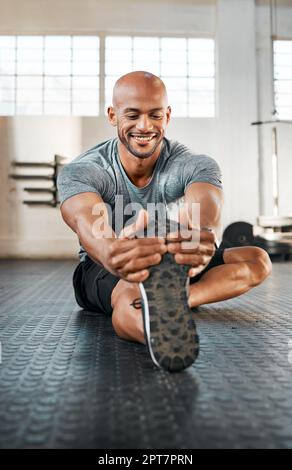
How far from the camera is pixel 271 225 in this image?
4961 mm

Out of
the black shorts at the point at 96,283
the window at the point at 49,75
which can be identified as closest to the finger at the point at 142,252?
the black shorts at the point at 96,283

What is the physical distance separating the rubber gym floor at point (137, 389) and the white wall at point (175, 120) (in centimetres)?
421

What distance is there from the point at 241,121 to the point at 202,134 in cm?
51

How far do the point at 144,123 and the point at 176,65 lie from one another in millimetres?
4695

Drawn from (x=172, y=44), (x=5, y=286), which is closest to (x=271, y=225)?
(x=172, y=44)

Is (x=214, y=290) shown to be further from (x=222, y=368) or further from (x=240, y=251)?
(x=222, y=368)

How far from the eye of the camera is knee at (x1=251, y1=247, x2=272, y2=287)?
5.22 ft

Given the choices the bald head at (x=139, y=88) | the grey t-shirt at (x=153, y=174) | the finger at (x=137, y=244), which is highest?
the bald head at (x=139, y=88)

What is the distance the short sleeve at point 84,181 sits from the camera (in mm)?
1440

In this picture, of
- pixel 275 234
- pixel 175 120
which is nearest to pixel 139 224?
pixel 275 234

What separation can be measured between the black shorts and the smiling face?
0.43 m

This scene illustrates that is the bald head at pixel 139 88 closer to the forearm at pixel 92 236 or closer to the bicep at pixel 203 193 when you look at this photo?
the bicep at pixel 203 193

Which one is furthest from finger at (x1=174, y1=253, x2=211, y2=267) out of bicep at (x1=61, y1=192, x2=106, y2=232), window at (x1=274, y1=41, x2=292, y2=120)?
window at (x1=274, y1=41, x2=292, y2=120)

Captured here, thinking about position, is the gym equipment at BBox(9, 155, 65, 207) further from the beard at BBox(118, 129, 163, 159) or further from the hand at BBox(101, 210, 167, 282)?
the hand at BBox(101, 210, 167, 282)
